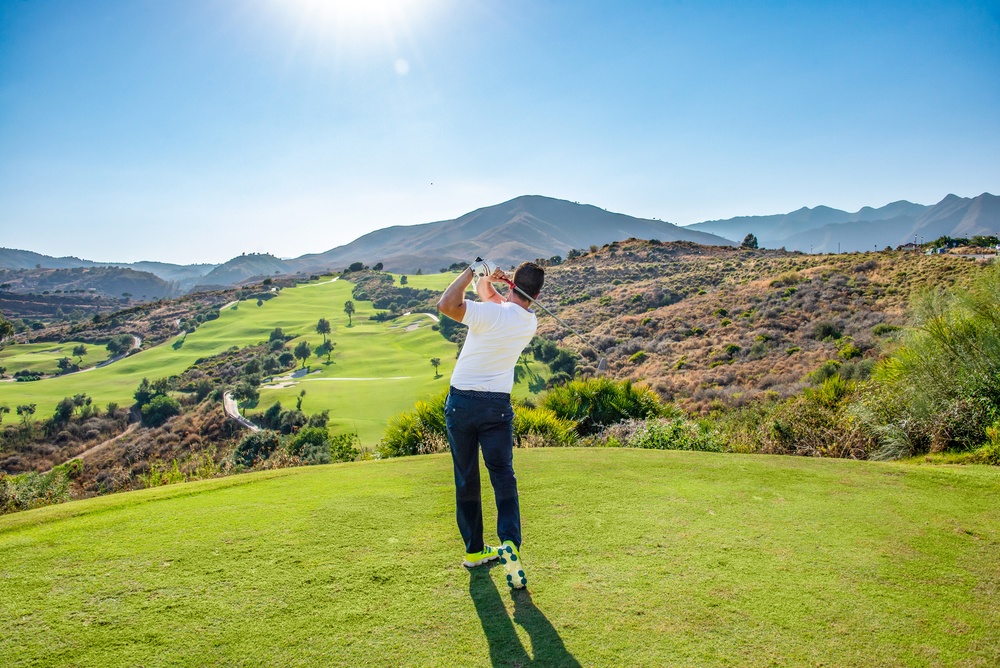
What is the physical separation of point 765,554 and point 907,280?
135 feet

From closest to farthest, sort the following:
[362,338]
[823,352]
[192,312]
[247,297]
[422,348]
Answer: [823,352], [422,348], [362,338], [192,312], [247,297]

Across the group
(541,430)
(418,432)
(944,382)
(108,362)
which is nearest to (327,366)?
(108,362)

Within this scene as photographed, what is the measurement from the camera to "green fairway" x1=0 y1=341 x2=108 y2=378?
68.6 meters

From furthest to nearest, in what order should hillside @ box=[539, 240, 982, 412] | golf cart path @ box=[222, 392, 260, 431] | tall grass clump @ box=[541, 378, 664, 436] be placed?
golf cart path @ box=[222, 392, 260, 431]
hillside @ box=[539, 240, 982, 412]
tall grass clump @ box=[541, 378, 664, 436]

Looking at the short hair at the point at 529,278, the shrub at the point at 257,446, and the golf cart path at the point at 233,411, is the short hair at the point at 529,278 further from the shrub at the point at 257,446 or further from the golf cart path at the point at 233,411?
the golf cart path at the point at 233,411

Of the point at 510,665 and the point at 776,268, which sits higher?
the point at 776,268

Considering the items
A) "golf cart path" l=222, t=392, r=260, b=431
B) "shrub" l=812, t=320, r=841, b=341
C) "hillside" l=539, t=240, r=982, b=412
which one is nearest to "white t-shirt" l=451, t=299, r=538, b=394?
"hillside" l=539, t=240, r=982, b=412

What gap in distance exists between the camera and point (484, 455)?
144 inches

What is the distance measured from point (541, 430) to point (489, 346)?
25.7 ft

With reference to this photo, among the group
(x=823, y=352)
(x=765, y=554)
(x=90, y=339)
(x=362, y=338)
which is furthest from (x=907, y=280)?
(x=90, y=339)

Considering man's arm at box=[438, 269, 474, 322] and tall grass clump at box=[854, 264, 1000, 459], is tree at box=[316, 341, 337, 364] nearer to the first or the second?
tall grass clump at box=[854, 264, 1000, 459]

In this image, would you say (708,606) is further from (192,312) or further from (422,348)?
(192,312)

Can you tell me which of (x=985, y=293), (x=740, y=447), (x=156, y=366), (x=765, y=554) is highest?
(x=985, y=293)

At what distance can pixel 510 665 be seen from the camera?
2627 millimetres
